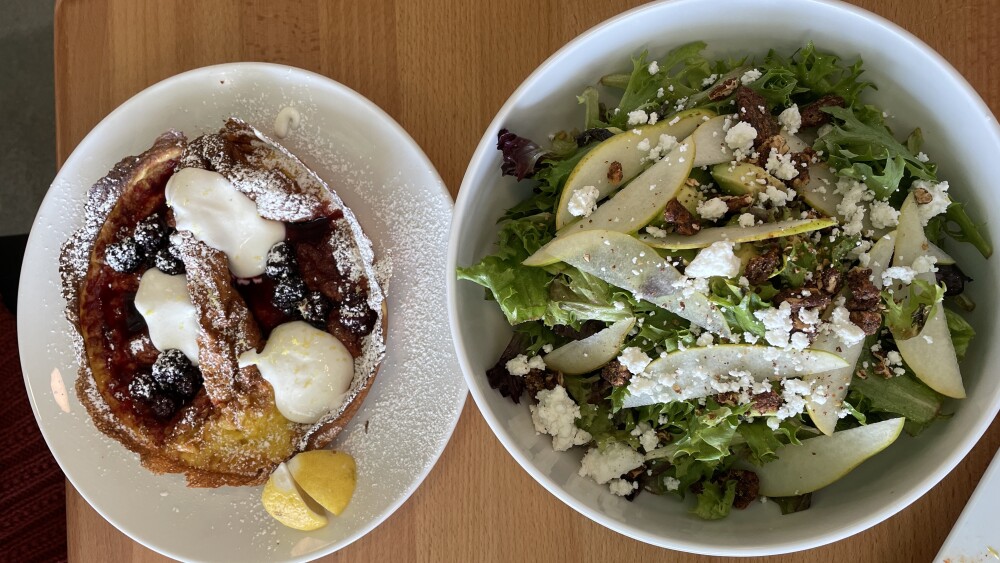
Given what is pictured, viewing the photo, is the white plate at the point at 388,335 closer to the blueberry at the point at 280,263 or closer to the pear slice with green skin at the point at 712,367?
the blueberry at the point at 280,263

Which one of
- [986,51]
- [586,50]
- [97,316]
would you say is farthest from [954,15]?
[97,316]

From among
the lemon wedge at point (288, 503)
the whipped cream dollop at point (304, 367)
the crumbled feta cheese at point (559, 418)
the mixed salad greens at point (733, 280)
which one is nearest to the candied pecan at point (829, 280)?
the mixed salad greens at point (733, 280)

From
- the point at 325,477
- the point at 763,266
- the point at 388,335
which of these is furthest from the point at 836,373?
the point at 325,477

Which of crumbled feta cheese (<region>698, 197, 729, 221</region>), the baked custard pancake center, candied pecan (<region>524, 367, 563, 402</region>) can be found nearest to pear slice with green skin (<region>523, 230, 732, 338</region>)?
crumbled feta cheese (<region>698, 197, 729, 221</region>)

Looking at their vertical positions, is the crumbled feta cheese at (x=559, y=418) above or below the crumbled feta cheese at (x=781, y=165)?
below

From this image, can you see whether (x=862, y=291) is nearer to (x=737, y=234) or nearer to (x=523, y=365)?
(x=737, y=234)
